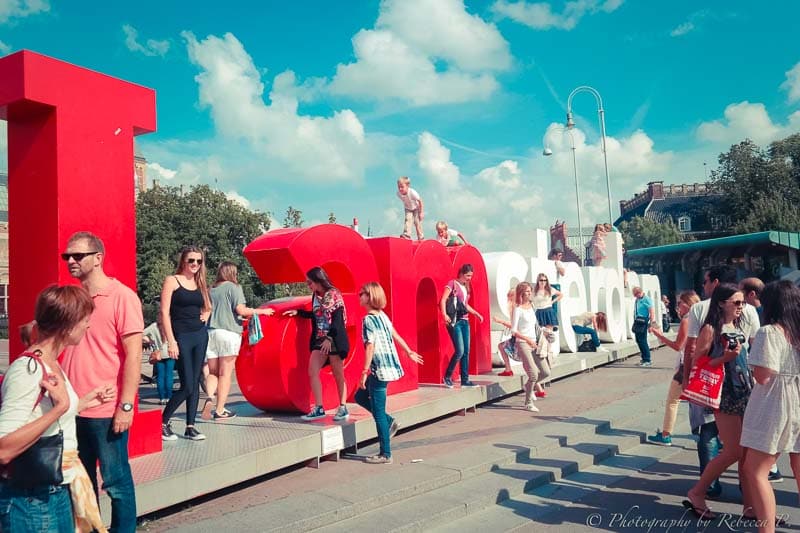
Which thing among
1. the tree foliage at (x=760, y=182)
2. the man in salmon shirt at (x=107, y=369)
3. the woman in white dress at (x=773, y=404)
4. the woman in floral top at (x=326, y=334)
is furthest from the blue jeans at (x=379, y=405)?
the tree foliage at (x=760, y=182)

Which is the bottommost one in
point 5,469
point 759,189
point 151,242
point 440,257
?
point 5,469

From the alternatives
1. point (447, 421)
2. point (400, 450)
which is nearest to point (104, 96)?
point (400, 450)

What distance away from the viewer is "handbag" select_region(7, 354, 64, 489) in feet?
8.78

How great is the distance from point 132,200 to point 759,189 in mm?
54435

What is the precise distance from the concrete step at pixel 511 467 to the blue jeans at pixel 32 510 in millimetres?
1979

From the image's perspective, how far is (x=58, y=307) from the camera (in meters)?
2.88

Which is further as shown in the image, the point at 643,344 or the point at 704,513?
the point at 643,344

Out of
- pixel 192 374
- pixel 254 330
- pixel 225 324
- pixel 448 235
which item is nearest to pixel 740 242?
pixel 448 235

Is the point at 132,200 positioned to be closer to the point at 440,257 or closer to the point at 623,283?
the point at 440,257

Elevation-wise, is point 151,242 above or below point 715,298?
above

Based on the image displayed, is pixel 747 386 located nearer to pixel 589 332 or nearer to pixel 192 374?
pixel 192 374

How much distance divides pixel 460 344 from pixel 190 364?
4410 mm

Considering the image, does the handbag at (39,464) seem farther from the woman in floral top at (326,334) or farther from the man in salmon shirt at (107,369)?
the woman in floral top at (326,334)

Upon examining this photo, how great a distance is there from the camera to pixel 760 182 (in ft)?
167
